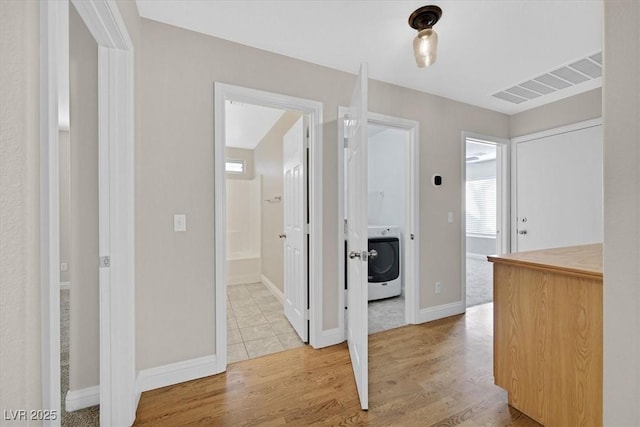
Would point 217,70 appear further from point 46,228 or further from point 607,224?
point 607,224

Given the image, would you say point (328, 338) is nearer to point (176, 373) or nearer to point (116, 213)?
point (176, 373)

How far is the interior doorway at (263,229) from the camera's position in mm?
2504

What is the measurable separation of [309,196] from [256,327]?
1.43 metres

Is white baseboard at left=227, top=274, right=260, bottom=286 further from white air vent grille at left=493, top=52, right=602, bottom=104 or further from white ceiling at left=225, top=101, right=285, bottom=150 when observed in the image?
white air vent grille at left=493, top=52, right=602, bottom=104

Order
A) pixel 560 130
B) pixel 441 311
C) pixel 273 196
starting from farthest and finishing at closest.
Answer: pixel 273 196
pixel 560 130
pixel 441 311

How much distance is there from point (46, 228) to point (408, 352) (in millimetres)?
2377

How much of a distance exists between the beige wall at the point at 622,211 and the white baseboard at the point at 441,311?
2.31 m

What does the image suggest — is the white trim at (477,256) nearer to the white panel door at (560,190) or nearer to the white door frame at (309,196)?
the white panel door at (560,190)

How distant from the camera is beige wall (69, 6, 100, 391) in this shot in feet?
5.14

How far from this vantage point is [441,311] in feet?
9.78

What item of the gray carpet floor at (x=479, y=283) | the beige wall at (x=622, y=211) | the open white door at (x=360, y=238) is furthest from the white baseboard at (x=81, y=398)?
the gray carpet floor at (x=479, y=283)

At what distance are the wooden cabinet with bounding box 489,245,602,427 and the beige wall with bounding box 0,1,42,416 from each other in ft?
6.26

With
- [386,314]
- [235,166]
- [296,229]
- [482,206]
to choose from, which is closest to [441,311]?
[386,314]

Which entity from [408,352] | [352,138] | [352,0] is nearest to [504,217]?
[408,352]
